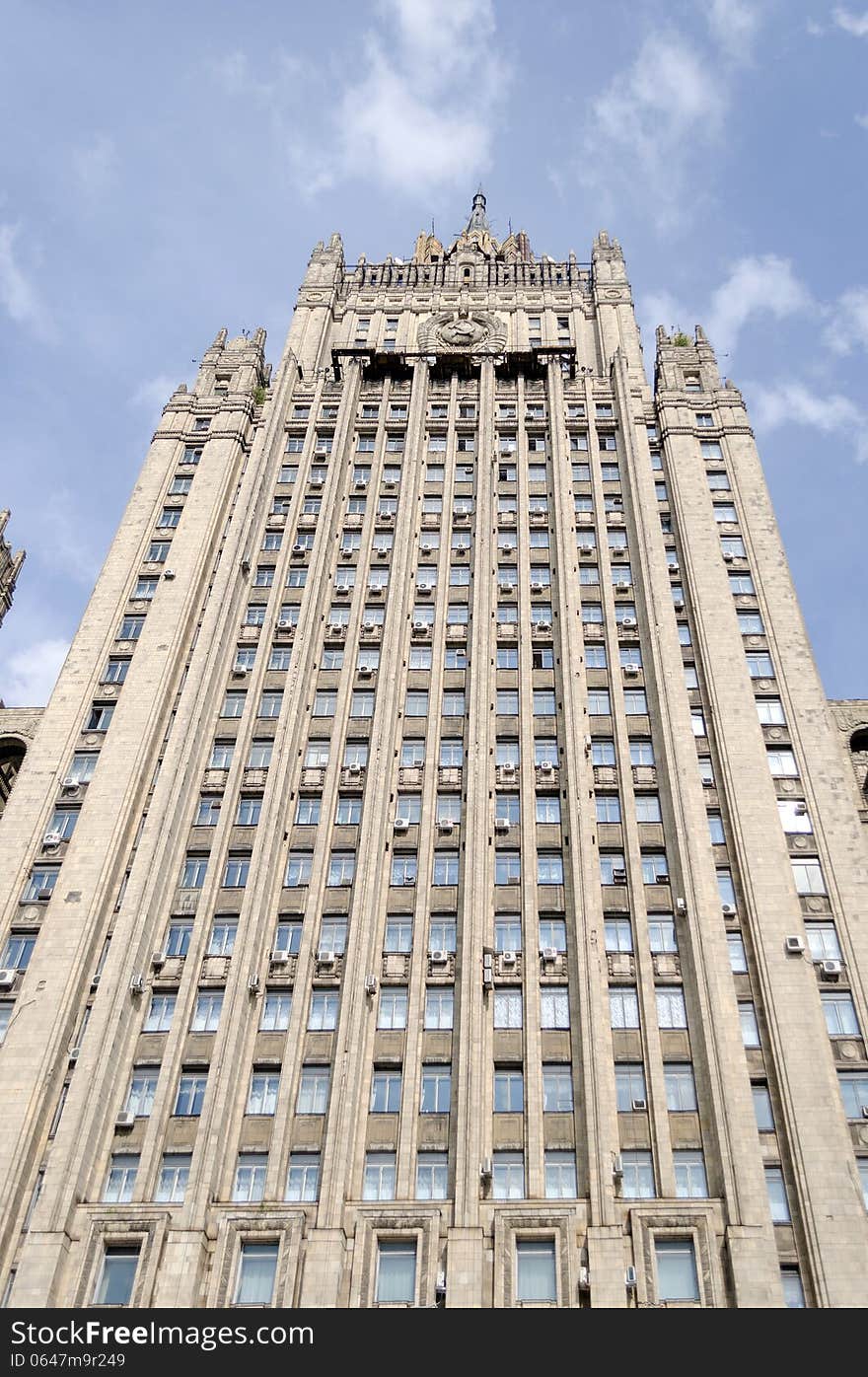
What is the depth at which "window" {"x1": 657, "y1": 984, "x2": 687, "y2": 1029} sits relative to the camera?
31.4 metres

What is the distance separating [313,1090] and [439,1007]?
3989mm

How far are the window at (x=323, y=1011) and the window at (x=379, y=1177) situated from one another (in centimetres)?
367

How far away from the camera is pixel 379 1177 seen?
95.1ft

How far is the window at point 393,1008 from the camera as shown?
31.8 meters

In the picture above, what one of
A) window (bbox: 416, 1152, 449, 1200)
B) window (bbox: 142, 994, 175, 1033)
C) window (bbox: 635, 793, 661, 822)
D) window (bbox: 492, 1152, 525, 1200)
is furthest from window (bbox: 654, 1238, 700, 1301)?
window (bbox: 142, 994, 175, 1033)

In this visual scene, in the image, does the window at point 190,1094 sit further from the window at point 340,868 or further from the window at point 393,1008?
the window at point 340,868

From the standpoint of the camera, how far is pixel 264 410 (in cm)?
5303

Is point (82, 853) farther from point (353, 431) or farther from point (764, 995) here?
point (353, 431)

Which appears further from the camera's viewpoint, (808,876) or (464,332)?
(464,332)

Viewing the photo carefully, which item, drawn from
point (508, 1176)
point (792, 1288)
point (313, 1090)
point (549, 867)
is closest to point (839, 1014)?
point (792, 1288)

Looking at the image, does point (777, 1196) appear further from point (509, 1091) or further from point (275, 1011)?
point (275, 1011)

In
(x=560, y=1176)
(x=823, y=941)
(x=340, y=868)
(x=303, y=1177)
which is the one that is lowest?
(x=303, y=1177)

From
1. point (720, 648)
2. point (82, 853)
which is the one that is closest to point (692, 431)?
point (720, 648)

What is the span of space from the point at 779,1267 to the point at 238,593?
28239 mm
